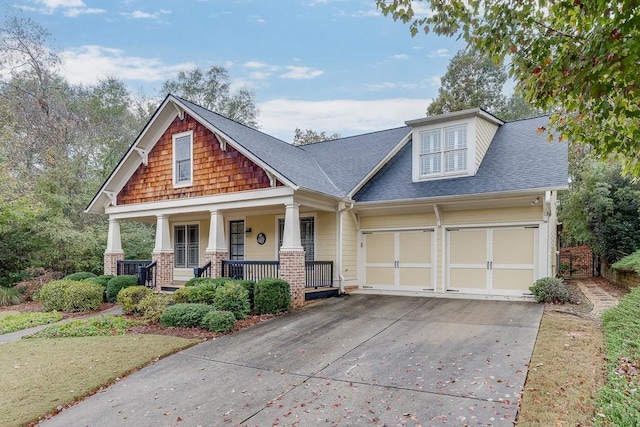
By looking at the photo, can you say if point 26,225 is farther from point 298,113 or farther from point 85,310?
point 298,113

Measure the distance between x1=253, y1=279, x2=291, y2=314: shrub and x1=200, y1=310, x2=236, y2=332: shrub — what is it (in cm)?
115

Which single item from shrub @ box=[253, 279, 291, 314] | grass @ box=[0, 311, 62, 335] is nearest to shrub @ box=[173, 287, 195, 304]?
shrub @ box=[253, 279, 291, 314]

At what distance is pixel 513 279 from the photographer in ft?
34.3

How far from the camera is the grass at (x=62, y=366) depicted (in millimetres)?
5082

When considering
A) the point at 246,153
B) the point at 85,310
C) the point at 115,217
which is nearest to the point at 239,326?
the point at 246,153

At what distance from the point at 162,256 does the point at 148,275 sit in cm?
73

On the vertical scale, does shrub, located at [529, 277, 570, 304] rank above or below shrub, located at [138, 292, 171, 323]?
above

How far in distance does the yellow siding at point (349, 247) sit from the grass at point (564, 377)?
5.94 m

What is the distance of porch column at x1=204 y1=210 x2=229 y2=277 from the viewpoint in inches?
453

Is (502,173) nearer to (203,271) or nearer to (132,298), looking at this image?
(203,271)

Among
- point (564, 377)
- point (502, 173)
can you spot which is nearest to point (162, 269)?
point (502, 173)

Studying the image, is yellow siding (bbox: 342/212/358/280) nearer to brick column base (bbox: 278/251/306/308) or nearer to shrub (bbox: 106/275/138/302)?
brick column base (bbox: 278/251/306/308)

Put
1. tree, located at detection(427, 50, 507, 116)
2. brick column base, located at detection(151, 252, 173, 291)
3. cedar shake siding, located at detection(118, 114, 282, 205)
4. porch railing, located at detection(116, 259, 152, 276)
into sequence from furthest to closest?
tree, located at detection(427, 50, 507, 116)
porch railing, located at detection(116, 259, 152, 276)
brick column base, located at detection(151, 252, 173, 291)
cedar shake siding, located at detection(118, 114, 282, 205)

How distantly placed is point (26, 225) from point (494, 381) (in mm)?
17201
